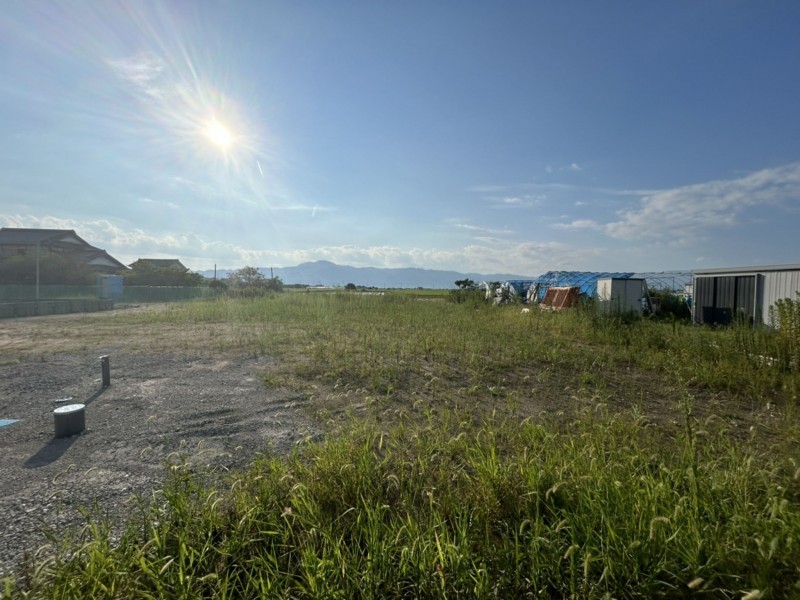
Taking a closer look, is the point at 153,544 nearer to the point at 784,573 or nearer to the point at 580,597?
the point at 580,597

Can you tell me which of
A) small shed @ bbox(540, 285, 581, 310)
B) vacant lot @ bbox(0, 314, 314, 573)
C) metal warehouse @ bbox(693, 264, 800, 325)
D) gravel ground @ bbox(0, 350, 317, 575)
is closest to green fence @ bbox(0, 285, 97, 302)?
vacant lot @ bbox(0, 314, 314, 573)

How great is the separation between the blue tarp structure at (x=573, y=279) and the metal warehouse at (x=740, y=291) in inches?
261

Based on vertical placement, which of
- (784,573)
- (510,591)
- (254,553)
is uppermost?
(784,573)

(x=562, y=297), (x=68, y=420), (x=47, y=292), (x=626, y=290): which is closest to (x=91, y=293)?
(x=47, y=292)

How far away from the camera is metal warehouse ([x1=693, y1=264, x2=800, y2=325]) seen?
33.1 ft

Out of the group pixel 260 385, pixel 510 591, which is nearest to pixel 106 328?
pixel 260 385

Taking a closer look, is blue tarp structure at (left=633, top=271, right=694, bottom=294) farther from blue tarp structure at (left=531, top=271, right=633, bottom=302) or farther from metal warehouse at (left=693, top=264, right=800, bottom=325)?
metal warehouse at (left=693, top=264, right=800, bottom=325)

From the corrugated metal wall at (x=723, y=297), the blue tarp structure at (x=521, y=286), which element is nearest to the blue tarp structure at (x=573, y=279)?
the blue tarp structure at (x=521, y=286)

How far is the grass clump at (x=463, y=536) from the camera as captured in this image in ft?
4.87

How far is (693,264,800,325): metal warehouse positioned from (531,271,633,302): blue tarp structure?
6.62 meters

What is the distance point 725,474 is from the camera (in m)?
2.09

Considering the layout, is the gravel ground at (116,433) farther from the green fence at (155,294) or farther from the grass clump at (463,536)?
the green fence at (155,294)

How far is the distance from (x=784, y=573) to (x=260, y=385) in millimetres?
5735

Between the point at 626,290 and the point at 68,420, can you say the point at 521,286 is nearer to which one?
the point at 626,290
